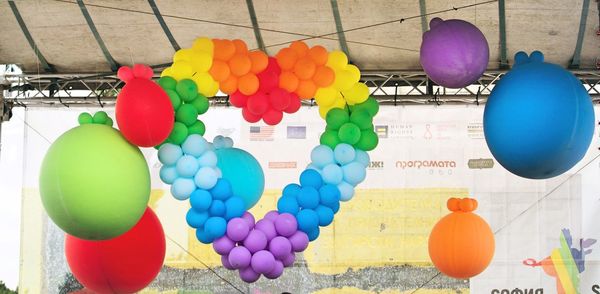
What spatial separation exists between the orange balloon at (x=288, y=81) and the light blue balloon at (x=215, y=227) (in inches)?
32.4

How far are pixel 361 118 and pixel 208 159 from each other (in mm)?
900

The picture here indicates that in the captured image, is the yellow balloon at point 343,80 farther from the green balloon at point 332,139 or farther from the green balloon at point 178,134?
the green balloon at point 178,134

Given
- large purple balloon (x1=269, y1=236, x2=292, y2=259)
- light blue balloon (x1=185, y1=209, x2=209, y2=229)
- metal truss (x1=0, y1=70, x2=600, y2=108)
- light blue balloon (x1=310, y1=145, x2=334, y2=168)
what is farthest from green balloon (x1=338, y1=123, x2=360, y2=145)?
metal truss (x1=0, y1=70, x2=600, y2=108)

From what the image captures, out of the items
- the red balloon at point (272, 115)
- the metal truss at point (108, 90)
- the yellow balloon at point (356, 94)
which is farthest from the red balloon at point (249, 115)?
the metal truss at point (108, 90)

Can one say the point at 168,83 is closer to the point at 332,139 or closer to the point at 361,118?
the point at 332,139

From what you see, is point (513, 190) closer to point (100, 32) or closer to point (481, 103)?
point (481, 103)

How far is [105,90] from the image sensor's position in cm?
843

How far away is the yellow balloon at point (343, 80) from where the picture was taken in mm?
5469

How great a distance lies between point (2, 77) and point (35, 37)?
0.71m

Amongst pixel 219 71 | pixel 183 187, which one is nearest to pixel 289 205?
pixel 183 187

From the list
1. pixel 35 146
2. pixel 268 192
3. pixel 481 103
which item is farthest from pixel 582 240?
pixel 35 146

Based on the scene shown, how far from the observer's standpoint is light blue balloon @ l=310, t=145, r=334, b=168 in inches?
213

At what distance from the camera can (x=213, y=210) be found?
200 inches

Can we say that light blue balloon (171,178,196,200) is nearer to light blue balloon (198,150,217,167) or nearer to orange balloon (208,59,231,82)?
light blue balloon (198,150,217,167)
